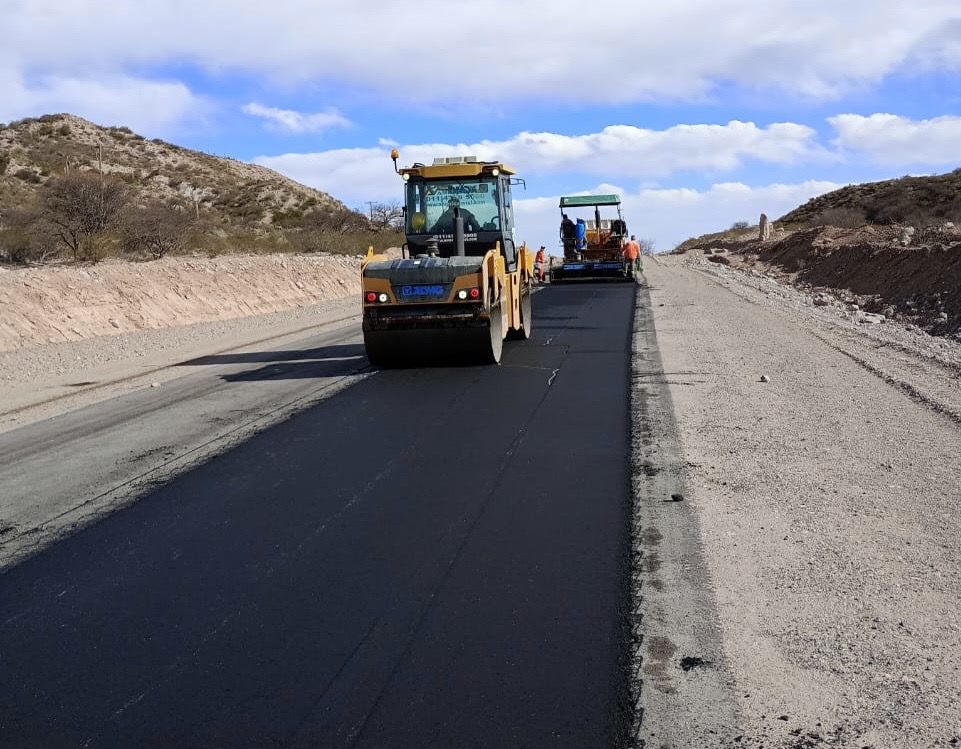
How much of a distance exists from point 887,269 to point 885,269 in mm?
273

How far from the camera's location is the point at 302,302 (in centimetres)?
3180

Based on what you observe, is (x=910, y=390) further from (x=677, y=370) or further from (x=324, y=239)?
(x=324, y=239)

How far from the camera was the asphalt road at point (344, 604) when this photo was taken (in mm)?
3957

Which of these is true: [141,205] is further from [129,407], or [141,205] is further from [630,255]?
[129,407]

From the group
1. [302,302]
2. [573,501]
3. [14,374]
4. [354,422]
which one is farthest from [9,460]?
[302,302]

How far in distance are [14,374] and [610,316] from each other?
12.0 m

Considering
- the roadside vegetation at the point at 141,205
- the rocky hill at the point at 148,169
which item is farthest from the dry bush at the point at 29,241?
the rocky hill at the point at 148,169

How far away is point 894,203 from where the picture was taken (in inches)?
2677

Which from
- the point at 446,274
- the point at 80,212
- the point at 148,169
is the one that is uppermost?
the point at 148,169

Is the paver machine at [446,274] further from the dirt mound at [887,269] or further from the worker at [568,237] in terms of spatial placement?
the worker at [568,237]

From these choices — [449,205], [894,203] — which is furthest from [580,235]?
[894,203]

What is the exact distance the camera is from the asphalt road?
13.0 feet

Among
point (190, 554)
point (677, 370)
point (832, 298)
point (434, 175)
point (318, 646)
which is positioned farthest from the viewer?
point (832, 298)

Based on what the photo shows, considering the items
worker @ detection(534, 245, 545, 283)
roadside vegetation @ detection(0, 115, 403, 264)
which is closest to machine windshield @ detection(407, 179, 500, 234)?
worker @ detection(534, 245, 545, 283)
